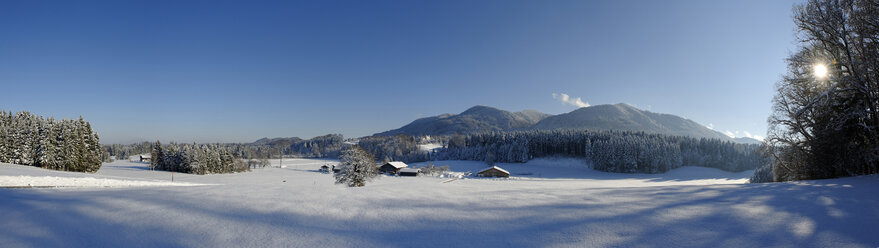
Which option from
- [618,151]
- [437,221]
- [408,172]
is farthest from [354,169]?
[618,151]

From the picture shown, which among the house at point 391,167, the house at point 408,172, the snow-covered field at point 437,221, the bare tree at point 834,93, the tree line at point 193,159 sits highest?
the bare tree at point 834,93

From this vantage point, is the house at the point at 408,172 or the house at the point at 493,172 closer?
the house at the point at 493,172

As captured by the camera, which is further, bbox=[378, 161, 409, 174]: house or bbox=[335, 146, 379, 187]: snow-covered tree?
bbox=[378, 161, 409, 174]: house

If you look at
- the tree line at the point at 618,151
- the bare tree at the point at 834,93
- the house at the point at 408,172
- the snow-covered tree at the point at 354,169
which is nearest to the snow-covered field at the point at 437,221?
the bare tree at the point at 834,93

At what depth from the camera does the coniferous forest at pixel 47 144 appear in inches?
1663

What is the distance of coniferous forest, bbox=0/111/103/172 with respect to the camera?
42.2 meters

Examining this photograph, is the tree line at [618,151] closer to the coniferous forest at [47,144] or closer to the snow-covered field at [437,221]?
the snow-covered field at [437,221]

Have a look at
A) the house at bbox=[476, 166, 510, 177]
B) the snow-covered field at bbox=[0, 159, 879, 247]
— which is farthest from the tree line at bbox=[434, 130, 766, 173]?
the snow-covered field at bbox=[0, 159, 879, 247]

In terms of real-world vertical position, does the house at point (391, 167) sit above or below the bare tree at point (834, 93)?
below

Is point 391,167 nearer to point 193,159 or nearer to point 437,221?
point 193,159

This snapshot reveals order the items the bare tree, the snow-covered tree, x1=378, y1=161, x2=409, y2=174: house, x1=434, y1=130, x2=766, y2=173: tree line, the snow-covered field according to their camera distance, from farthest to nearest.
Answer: x1=434, y1=130, x2=766, y2=173: tree line, x1=378, y1=161, x2=409, y2=174: house, the snow-covered tree, the bare tree, the snow-covered field

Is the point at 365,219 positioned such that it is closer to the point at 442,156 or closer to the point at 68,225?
the point at 68,225

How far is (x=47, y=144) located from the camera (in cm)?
4244

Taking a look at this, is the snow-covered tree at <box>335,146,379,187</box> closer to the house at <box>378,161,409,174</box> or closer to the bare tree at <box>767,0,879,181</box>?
the bare tree at <box>767,0,879,181</box>
